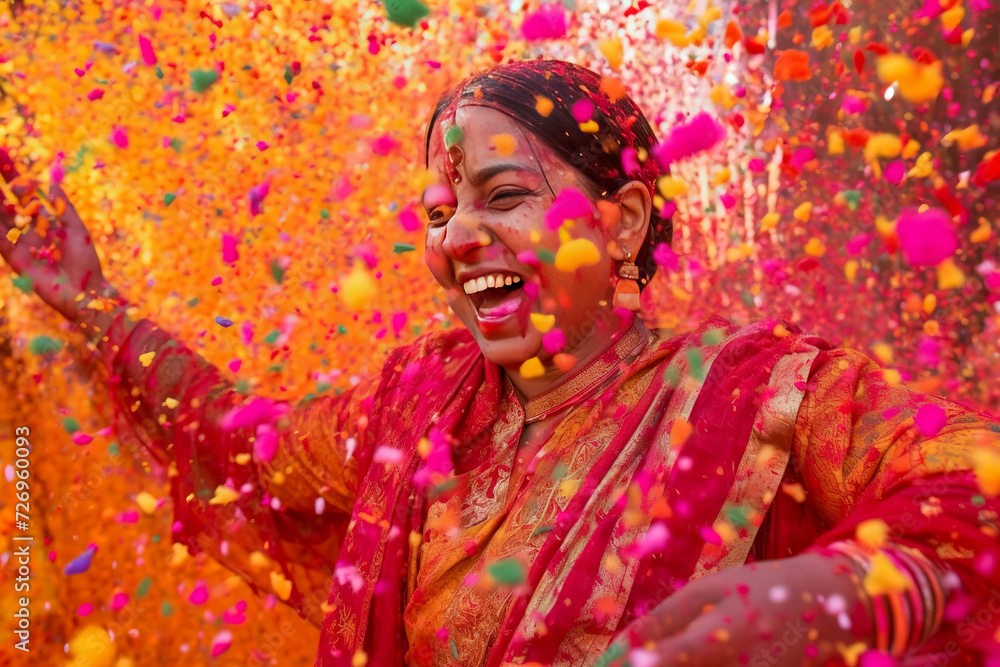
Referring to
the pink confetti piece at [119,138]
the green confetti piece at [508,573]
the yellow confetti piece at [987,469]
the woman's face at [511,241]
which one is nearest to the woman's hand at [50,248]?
the pink confetti piece at [119,138]

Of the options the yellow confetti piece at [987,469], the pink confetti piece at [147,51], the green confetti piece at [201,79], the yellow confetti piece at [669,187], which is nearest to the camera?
the yellow confetti piece at [987,469]

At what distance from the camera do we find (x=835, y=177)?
3211mm

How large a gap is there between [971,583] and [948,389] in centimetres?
215

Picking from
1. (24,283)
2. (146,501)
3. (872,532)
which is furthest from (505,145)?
(146,501)

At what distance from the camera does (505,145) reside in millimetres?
1404

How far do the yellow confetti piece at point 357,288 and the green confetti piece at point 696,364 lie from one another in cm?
112

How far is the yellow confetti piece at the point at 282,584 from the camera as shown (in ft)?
6.28

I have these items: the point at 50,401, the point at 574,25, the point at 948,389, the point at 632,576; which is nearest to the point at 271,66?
the point at 574,25

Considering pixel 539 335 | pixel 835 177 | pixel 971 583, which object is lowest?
pixel 835 177

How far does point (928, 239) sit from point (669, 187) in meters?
0.48

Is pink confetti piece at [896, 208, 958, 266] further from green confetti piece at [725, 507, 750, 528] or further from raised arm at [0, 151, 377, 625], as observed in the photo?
raised arm at [0, 151, 377, 625]

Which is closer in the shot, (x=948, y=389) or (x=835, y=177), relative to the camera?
(x=948, y=389)

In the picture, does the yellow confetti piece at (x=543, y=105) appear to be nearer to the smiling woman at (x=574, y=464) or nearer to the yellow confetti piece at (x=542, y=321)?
the smiling woman at (x=574, y=464)

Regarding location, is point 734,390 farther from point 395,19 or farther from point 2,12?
point 2,12
